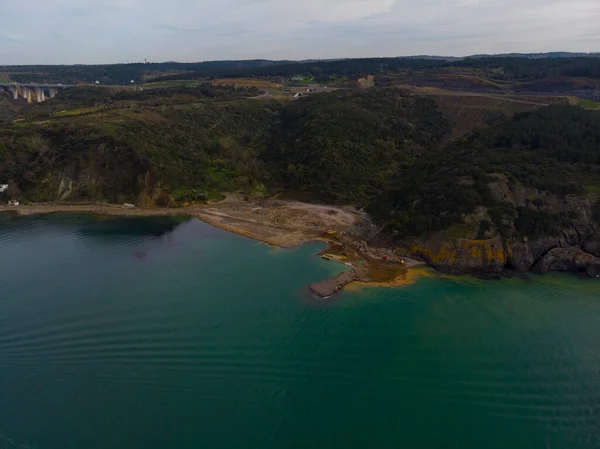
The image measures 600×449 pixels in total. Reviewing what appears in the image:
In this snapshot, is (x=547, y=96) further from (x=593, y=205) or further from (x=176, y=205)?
(x=176, y=205)

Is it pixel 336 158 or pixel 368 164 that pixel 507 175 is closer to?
pixel 368 164

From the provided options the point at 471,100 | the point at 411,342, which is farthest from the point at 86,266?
the point at 471,100

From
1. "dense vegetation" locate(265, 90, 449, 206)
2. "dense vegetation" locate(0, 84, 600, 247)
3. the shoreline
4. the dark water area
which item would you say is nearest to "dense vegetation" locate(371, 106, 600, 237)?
"dense vegetation" locate(0, 84, 600, 247)

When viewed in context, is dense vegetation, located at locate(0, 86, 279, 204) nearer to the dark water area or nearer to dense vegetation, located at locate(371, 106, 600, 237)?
the dark water area

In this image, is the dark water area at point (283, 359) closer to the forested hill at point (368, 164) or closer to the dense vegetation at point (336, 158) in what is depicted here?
the forested hill at point (368, 164)

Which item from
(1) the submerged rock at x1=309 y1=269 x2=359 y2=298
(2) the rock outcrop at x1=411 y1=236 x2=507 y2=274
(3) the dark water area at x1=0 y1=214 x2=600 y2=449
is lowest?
(3) the dark water area at x1=0 y1=214 x2=600 y2=449
